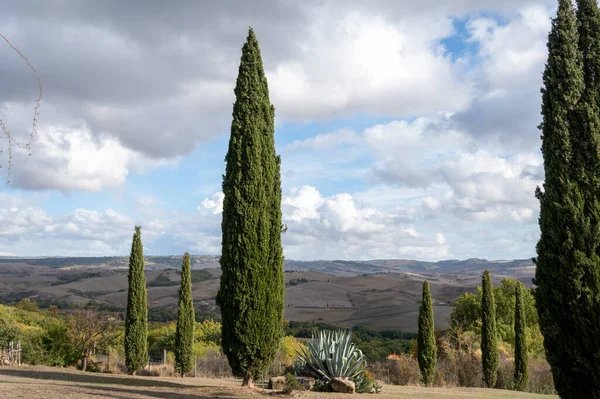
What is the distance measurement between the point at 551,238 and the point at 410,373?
73.4 ft

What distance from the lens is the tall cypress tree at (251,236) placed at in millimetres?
12938

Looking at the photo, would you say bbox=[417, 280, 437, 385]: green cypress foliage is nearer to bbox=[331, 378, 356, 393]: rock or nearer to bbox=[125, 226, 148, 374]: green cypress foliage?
bbox=[125, 226, 148, 374]: green cypress foliage

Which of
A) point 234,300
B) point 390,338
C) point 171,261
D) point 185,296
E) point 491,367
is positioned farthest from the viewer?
point 171,261

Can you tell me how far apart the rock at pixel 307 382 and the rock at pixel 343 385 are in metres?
0.59

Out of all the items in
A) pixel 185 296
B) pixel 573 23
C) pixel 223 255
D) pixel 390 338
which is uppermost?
pixel 573 23

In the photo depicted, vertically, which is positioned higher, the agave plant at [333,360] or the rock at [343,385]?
the agave plant at [333,360]

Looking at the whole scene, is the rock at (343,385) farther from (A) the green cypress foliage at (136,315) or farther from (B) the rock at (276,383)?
(A) the green cypress foliage at (136,315)

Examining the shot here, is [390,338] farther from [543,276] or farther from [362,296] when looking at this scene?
[543,276]

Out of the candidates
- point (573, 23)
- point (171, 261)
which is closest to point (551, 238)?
point (573, 23)

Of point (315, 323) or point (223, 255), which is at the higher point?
point (223, 255)

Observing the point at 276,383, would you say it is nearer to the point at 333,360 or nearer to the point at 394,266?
the point at 333,360

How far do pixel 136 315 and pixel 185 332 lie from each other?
2.45 meters

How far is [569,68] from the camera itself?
8281 mm

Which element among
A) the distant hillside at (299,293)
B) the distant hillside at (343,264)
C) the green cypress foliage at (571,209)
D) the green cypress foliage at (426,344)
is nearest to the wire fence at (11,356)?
the green cypress foliage at (426,344)
